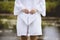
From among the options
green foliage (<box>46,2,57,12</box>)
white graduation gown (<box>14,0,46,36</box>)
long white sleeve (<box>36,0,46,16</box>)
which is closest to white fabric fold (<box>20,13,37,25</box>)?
white graduation gown (<box>14,0,46,36</box>)

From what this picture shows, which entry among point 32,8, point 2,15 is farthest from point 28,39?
point 2,15

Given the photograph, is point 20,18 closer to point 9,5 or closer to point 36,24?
point 36,24

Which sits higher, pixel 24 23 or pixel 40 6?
pixel 40 6

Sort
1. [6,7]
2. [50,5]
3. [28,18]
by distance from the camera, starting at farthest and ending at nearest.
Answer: [6,7], [50,5], [28,18]

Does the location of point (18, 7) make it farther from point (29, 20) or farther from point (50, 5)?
point (50, 5)

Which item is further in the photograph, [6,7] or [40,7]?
[6,7]

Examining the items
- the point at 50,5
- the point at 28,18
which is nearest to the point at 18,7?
the point at 28,18

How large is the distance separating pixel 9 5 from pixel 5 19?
96 cm

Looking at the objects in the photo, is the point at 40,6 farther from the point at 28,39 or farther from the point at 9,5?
the point at 9,5

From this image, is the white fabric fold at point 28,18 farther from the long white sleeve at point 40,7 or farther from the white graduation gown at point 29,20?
the long white sleeve at point 40,7

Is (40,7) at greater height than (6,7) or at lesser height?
greater

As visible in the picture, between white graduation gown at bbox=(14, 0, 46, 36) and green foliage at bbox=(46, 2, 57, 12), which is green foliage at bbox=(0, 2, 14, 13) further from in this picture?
white graduation gown at bbox=(14, 0, 46, 36)

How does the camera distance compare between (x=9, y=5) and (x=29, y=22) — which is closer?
(x=29, y=22)

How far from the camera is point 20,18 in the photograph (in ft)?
9.73
